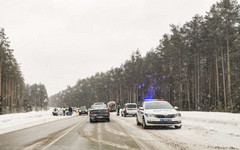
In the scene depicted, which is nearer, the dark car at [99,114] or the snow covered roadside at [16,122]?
the snow covered roadside at [16,122]

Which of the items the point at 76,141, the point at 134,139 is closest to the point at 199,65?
the point at 134,139

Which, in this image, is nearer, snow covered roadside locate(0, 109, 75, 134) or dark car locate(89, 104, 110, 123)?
snow covered roadside locate(0, 109, 75, 134)

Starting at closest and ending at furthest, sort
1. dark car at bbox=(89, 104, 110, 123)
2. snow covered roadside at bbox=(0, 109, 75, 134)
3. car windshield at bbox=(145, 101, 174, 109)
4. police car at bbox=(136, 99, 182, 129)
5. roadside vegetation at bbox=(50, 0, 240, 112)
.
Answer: police car at bbox=(136, 99, 182, 129), car windshield at bbox=(145, 101, 174, 109), snow covered roadside at bbox=(0, 109, 75, 134), dark car at bbox=(89, 104, 110, 123), roadside vegetation at bbox=(50, 0, 240, 112)

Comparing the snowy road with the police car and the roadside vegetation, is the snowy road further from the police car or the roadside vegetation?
the roadside vegetation

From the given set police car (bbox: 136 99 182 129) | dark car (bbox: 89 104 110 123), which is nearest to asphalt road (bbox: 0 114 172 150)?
police car (bbox: 136 99 182 129)

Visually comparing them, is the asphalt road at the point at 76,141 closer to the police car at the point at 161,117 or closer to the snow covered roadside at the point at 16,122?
the police car at the point at 161,117

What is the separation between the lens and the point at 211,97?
55.2 metres

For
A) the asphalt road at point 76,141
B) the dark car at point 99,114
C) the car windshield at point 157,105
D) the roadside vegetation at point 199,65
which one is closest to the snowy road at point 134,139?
the asphalt road at point 76,141

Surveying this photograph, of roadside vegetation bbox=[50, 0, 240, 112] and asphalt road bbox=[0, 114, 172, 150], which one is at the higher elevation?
roadside vegetation bbox=[50, 0, 240, 112]

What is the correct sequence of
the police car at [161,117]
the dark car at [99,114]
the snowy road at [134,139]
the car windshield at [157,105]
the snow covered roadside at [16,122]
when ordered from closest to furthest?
the snowy road at [134,139]
the police car at [161,117]
the car windshield at [157,105]
the snow covered roadside at [16,122]
the dark car at [99,114]

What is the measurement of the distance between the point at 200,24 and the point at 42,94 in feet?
519

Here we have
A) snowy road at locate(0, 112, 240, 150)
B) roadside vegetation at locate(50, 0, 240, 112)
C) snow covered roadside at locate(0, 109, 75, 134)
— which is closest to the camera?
snowy road at locate(0, 112, 240, 150)

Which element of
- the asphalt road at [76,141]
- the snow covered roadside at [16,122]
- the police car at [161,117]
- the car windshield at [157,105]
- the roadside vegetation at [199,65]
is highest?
the roadside vegetation at [199,65]

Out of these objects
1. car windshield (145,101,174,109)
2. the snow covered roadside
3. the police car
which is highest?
car windshield (145,101,174,109)
